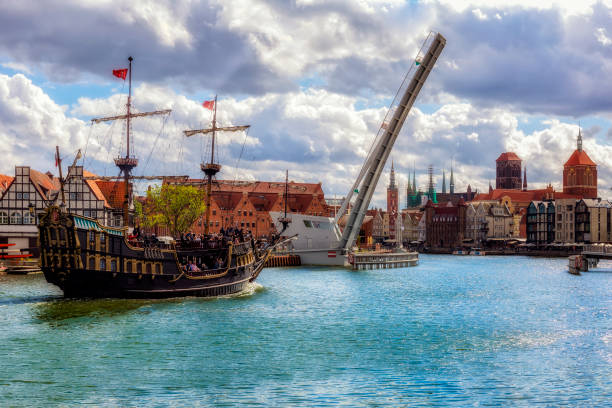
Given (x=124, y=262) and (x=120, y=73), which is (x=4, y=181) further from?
(x=124, y=262)

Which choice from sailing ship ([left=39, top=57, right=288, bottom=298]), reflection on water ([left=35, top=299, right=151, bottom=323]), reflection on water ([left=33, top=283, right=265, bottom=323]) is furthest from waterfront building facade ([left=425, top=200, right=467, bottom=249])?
reflection on water ([left=35, top=299, right=151, bottom=323])

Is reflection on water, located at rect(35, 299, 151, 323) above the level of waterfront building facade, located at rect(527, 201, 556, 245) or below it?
below

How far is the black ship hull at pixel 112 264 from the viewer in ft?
92.9

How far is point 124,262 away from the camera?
98.0 ft

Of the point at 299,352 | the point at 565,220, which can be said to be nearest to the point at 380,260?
the point at 299,352

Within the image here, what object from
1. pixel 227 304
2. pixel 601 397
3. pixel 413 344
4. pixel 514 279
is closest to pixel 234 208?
pixel 514 279

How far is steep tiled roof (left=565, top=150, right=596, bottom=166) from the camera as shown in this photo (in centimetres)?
16325

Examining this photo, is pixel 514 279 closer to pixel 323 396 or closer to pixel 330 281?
pixel 330 281

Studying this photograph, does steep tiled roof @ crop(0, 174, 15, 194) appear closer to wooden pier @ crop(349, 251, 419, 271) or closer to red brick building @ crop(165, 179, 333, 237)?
→ wooden pier @ crop(349, 251, 419, 271)

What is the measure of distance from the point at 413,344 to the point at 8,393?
1262cm

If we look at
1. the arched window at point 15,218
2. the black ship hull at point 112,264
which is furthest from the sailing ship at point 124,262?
the arched window at point 15,218

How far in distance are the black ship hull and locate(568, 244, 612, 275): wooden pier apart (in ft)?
137

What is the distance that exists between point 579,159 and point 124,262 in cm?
15522

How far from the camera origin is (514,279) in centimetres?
5538
